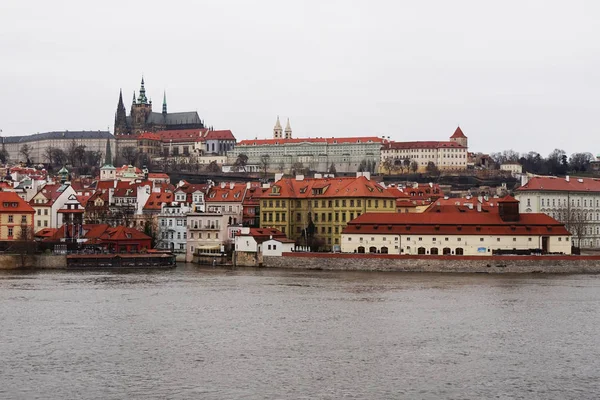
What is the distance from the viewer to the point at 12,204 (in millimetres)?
68500

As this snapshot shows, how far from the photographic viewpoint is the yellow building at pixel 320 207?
7038 cm

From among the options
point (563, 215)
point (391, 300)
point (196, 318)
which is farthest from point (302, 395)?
point (563, 215)

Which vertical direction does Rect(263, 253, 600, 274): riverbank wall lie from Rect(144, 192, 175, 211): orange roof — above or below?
below

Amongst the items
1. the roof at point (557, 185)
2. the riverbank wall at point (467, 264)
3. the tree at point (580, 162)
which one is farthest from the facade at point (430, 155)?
the riverbank wall at point (467, 264)

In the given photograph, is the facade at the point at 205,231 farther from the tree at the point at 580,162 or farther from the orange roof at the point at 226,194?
the tree at the point at 580,162

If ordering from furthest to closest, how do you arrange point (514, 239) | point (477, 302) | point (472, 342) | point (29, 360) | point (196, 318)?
point (514, 239) < point (477, 302) < point (196, 318) < point (472, 342) < point (29, 360)

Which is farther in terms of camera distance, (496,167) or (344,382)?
(496,167)

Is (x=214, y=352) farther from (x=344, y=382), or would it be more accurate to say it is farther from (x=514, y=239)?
(x=514, y=239)

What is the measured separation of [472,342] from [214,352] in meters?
8.46

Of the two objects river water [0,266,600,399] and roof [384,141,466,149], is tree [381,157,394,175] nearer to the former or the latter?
roof [384,141,466,149]

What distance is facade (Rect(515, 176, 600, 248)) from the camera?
7794 cm

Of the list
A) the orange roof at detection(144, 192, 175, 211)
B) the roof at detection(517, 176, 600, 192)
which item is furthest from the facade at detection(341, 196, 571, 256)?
the orange roof at detection(144, 192, 175, 211)

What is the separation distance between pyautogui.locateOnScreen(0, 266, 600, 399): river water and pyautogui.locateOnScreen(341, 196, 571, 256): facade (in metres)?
10.5

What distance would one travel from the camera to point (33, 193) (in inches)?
3228
